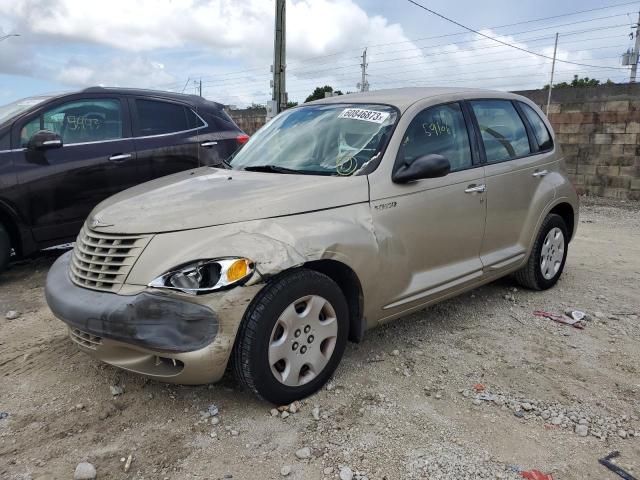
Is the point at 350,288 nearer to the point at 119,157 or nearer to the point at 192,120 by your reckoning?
the point at 119,157

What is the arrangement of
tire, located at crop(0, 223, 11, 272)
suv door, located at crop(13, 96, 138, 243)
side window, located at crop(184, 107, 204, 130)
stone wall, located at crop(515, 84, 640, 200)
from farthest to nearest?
stone wall, located at crop(515, 84, 640, 200)
side window, located at crop(184, 107, 204, 130)
suv door, located at crop(13, 96, 138, 243)
tire, located at crop(0, 223, 11, 272)

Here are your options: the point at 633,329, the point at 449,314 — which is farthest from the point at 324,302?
the point at 633,329

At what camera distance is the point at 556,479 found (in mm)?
2359

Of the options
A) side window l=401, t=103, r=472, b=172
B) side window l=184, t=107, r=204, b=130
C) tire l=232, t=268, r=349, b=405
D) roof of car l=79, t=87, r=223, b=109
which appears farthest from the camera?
side window l=184, t=107, r=204, b=130

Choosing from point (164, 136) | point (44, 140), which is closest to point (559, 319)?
point (164, 136)

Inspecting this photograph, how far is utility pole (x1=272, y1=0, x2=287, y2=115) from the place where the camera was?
12383 millimetres

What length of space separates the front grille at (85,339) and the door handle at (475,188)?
2.50 m

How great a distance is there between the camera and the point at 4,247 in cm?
488

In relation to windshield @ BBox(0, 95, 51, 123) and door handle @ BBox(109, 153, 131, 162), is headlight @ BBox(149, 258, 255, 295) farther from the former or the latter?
windshield @ BBox(0, 95, 51, 123)

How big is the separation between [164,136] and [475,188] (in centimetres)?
352

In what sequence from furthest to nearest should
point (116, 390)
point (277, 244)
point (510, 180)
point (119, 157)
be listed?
point (119, 157) → point (510, 180) → point (116, 390) → point (277, 244)

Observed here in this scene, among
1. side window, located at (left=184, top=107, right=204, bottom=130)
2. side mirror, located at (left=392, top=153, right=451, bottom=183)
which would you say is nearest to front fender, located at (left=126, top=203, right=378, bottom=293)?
side mirror, located at (left=392, top=153, right=451, bottom=183)

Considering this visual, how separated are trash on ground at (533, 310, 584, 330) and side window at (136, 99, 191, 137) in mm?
4105

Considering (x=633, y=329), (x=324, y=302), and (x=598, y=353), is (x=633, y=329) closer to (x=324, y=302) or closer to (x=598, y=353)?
(x=598, y=353)
